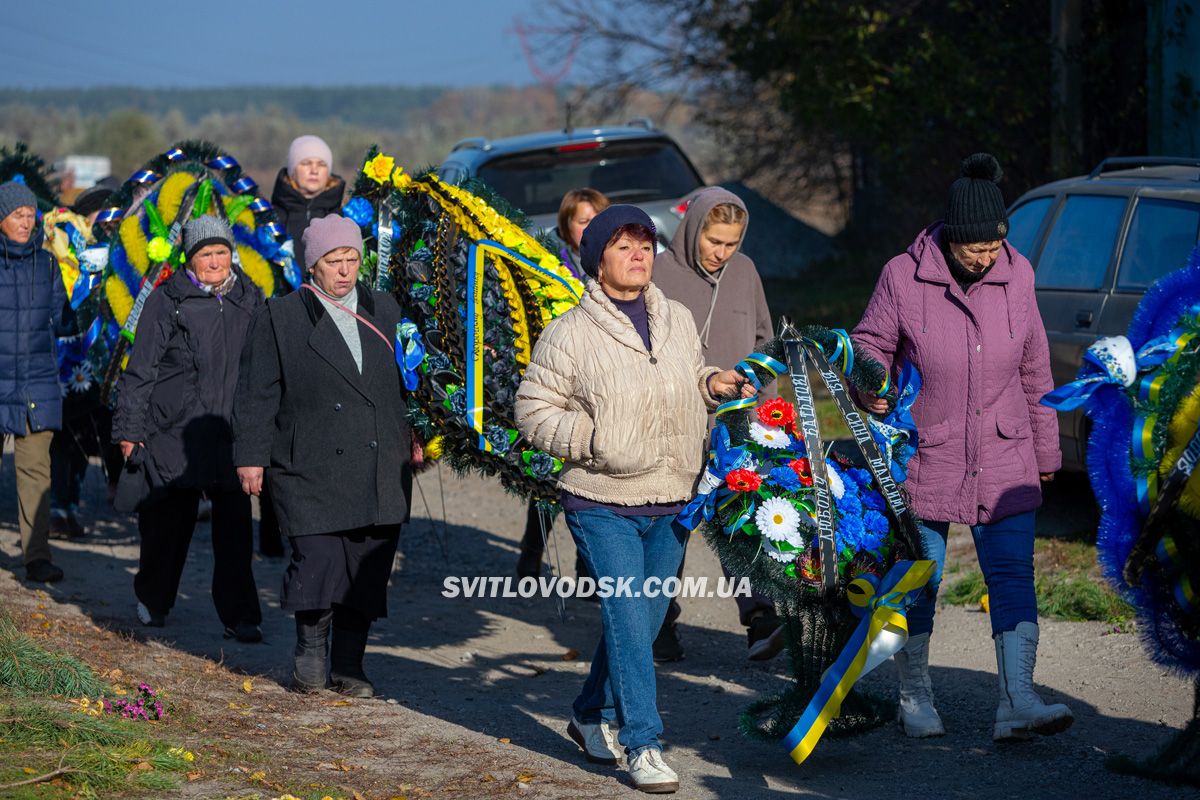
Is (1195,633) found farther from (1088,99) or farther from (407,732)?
(1088,99)

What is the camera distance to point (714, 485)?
507cm

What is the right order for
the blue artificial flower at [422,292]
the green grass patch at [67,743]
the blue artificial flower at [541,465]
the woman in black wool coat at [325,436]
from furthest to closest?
the blue artificial flower at [422,292] < the blue artificial flower at [541,465] < the woman in black wool coat at [325,436] < the green grass patch at [67,743]

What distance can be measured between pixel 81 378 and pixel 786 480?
5409 mm

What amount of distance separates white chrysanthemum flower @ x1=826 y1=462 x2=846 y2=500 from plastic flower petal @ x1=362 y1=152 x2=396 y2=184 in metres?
3.18

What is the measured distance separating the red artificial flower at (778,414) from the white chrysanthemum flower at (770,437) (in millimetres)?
28

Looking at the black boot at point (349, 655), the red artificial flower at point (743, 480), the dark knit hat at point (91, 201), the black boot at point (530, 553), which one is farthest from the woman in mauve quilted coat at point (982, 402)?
the dark knit hat at point (91, 201)

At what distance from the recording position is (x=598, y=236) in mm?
5086

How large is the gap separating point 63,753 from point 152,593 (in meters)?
2.80

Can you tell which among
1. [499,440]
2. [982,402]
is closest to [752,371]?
[982,402]

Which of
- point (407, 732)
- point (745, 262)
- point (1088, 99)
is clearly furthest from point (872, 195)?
point (407, 732)

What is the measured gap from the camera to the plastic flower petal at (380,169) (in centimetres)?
741

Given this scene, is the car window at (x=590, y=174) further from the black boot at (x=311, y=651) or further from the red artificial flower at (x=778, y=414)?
the red artificial flower at (x=778, y=414)

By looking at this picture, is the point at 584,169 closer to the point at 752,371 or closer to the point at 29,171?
the point at 29,171

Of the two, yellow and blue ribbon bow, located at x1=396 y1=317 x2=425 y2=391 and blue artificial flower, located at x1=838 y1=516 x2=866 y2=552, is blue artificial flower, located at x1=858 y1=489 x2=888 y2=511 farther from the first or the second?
yellow and blue ribbon bow, located at x1=396 y1=317 x2=425 y2=391
